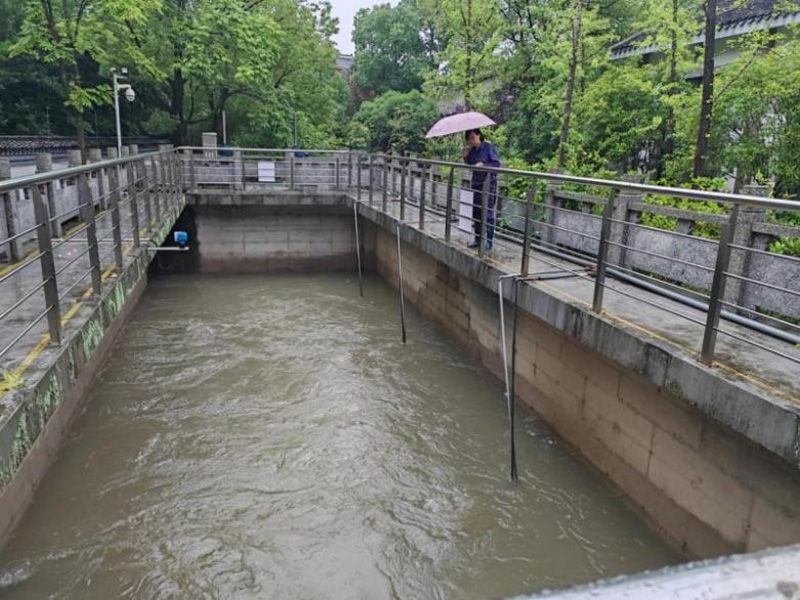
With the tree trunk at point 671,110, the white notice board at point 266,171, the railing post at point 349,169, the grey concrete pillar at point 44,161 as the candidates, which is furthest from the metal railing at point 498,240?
the tree trunk at point 671,110

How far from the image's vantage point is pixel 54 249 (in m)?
5.54

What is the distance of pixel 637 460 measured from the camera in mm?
4738

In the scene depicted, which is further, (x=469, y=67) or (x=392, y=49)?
(x=392, y=49)

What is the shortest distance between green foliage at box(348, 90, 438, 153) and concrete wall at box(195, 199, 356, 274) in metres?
11.1

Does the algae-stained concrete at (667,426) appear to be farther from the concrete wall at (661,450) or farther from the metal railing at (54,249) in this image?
the metal railing at (54,249)

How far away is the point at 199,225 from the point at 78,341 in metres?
10.3

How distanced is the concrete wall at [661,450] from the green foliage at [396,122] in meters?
19.4

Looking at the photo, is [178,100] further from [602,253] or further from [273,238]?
[602,253]

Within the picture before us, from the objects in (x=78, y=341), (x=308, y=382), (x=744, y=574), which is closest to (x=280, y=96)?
(x=308, y=382)

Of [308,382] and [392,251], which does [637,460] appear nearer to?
[308,382]

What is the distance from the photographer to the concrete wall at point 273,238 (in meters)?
13.9

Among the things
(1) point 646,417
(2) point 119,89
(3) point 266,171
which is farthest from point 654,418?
(2) point 119,89

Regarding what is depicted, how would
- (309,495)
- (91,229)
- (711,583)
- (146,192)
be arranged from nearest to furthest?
(711,583) → (91,229) → (309,495) → (146,192)

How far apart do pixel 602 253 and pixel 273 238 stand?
10645mm
